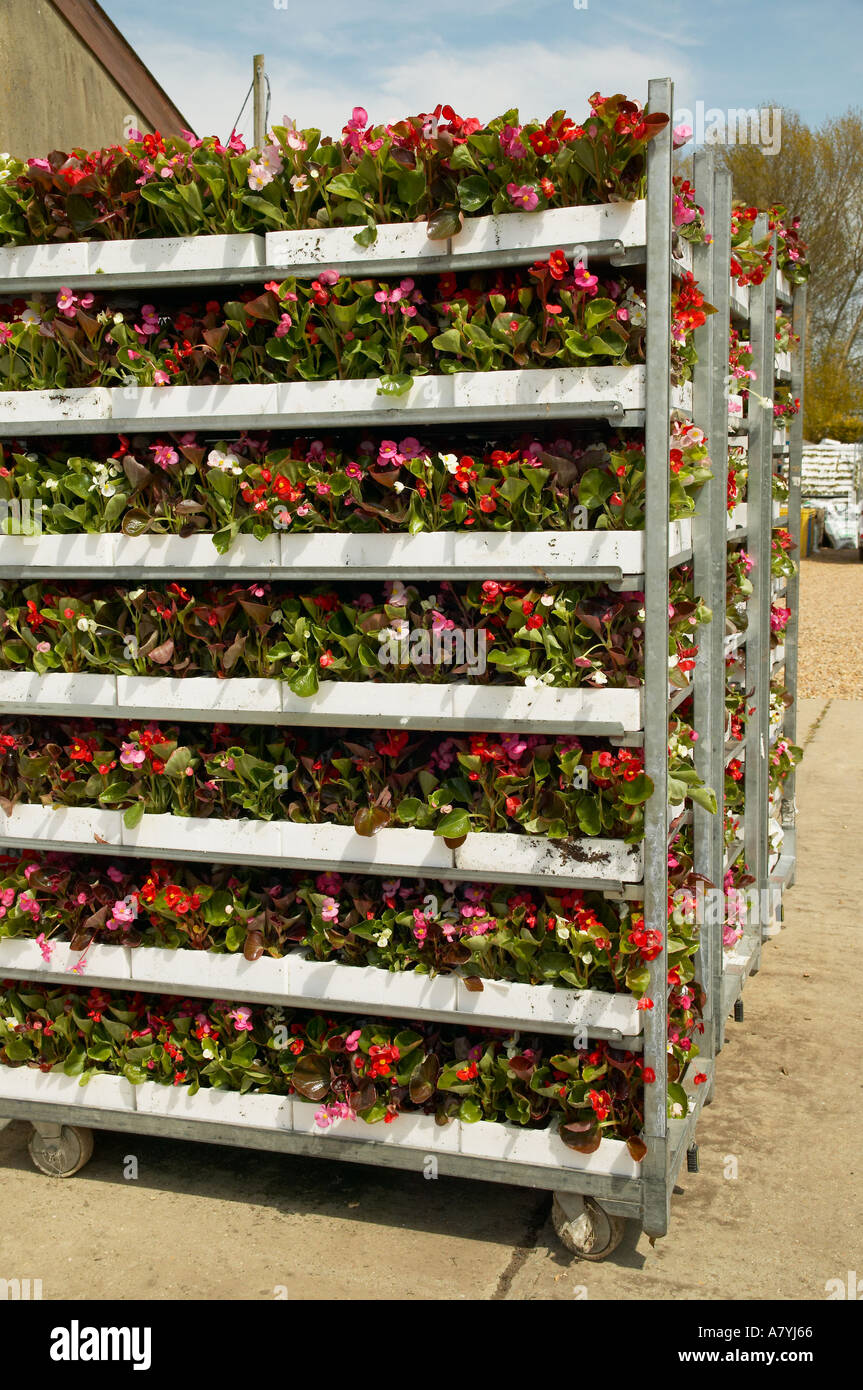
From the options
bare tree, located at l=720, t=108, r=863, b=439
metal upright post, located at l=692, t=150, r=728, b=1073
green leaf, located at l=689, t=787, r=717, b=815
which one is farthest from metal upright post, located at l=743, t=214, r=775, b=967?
bare tree, located at l=720, t=108, r=863, b=439

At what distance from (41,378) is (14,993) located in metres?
1.66

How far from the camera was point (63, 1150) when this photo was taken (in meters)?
3.79

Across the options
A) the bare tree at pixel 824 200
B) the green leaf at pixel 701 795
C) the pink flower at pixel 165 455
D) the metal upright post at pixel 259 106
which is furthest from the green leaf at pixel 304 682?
the bare tree at pixel 824 200

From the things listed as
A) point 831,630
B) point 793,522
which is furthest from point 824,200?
point 793,522

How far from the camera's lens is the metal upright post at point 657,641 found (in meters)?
2.99

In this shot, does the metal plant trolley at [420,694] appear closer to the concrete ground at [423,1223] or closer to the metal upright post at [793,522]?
the concrete ground at [423,1223]

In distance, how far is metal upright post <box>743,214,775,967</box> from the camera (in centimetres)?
481

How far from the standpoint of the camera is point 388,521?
334 centimetres

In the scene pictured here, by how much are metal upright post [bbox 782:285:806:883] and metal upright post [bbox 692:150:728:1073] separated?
1.91 metres

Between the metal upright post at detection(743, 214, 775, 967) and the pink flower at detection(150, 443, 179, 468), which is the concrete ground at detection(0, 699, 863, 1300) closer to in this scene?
the metal upright post at detection(743, 214, 775, 967)

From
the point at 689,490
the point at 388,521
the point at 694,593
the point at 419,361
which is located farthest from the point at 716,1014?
the point at 419,361

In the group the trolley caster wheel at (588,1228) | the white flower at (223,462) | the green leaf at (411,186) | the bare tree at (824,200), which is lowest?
the trolley caster wheel at (588,1228)

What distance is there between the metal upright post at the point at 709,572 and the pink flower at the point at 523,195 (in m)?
0.95

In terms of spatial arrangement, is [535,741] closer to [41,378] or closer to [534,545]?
[534,545]
